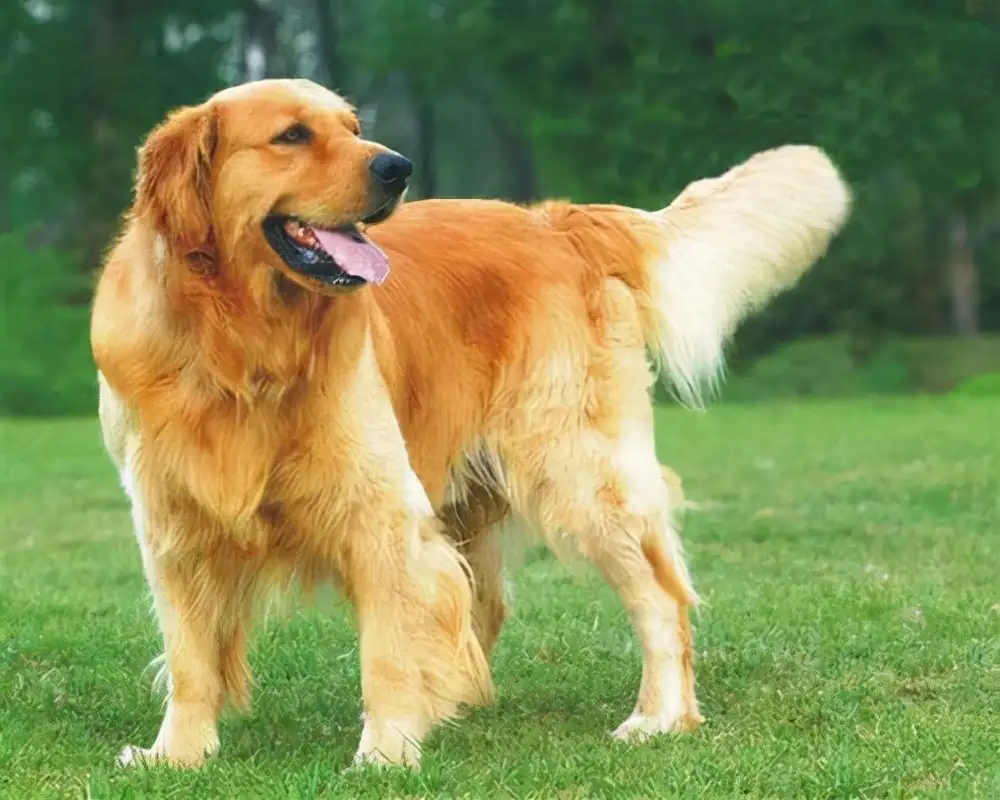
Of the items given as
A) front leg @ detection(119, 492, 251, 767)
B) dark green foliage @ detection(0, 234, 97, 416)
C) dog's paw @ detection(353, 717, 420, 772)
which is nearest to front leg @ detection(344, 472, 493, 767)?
dog's paw @ detection(353, 717, 420, 772)

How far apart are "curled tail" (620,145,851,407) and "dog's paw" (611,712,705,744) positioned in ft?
3.70

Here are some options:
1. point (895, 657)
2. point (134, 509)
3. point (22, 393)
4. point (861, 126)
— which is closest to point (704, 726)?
point (895, 657)

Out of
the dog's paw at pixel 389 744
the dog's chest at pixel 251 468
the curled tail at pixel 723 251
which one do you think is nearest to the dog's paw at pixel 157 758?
the dog's paw at pixel 389 744

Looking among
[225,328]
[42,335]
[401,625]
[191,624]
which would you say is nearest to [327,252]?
[225,328]

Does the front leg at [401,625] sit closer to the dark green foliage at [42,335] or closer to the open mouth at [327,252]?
the open mouth at [327,252]

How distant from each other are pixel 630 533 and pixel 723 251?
110 cm

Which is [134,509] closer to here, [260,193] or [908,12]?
[260,193]

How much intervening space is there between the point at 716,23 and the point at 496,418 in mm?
24773

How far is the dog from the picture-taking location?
13.7ft

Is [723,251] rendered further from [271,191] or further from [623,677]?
[271,191]

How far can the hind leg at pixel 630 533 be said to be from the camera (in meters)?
5.09

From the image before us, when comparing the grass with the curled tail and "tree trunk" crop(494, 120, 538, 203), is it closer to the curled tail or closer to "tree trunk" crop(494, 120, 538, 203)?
the curled tail

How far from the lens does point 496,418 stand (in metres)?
5.11

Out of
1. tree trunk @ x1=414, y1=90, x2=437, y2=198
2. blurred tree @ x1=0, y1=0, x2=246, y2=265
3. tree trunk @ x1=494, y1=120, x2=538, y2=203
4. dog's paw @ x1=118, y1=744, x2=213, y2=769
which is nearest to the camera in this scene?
dog's paw @ x1=118, y1=744, x2=213, y2=769
